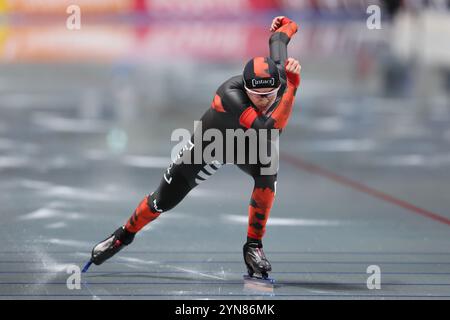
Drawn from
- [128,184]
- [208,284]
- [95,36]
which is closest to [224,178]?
[128,184]

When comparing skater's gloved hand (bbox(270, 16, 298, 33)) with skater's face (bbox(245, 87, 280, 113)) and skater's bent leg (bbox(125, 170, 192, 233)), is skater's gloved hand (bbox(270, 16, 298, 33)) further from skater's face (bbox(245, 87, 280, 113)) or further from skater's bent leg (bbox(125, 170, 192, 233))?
skater's bent leg (bbox(125, 170, 192, 233))

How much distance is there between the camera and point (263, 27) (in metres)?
31.1

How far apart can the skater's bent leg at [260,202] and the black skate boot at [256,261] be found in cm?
5

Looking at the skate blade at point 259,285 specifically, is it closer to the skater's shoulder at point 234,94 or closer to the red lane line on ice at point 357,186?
the skater's shoulder at point 234,94

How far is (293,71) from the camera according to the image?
19.4ft

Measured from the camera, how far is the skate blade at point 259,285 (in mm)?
5875

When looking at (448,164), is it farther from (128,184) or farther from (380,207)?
(128,184)

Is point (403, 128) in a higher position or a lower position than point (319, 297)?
higher

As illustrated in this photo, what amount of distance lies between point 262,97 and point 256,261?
1107mm

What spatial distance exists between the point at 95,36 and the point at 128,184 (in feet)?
58.1

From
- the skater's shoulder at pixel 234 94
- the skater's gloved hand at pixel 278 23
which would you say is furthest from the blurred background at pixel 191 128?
the skater's gloved hand at pixel 278 23
